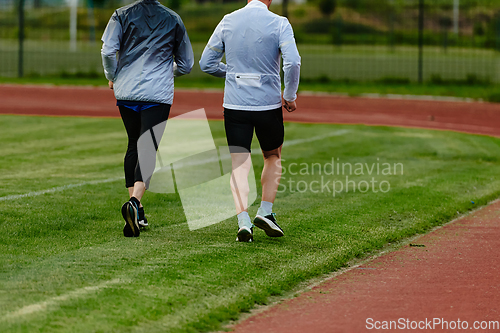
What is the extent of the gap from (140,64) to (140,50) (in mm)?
121

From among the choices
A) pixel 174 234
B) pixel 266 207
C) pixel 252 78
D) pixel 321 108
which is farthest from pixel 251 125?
pixel 321 108

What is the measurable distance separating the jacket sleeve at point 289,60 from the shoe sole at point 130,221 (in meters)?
1.60

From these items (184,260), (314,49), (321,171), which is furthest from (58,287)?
(314,49)

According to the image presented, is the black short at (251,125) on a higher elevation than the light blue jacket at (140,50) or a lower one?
lower

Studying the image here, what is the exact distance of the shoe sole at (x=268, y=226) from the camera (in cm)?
614

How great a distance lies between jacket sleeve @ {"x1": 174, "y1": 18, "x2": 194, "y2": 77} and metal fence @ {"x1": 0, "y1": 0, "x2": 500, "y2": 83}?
19835 mm

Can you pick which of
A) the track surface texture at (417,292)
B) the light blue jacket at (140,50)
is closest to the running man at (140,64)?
the light blue jacket at (140,50)

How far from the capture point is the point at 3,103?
60.1ft

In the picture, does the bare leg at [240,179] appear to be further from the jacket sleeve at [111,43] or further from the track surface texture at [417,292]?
the jacket sleeve at [111,43]

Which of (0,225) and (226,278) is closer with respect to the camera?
(226,278)

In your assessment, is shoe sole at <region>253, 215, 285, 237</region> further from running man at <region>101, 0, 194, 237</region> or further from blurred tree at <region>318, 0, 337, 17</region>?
blurred tree at <region>318, 0, 337, 17</region>

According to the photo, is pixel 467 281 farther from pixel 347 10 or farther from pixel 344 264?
pixel 347 10

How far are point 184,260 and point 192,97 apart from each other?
15.1 metres

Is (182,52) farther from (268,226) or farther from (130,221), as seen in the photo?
(268,226)
